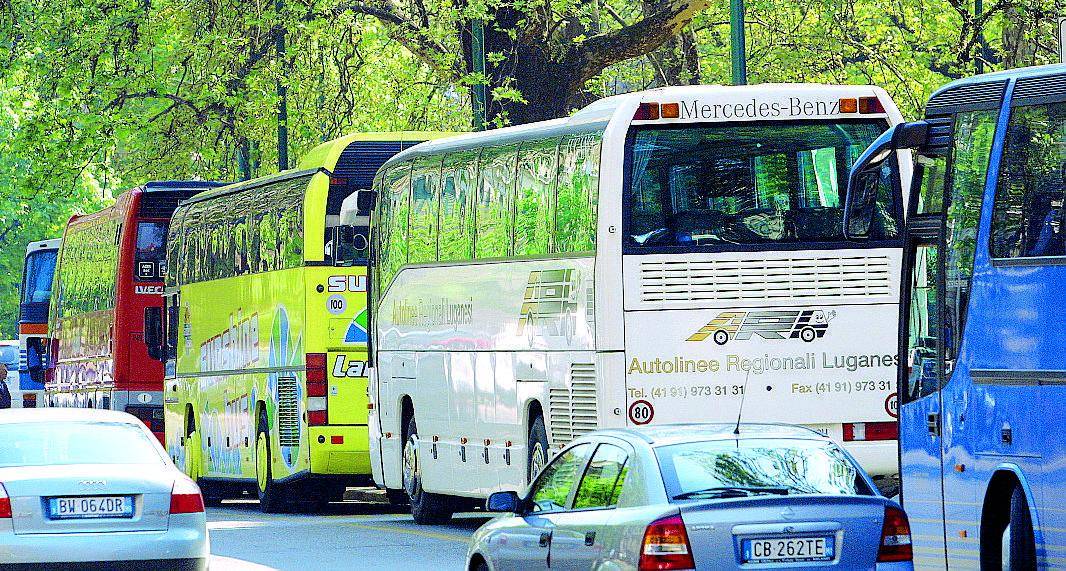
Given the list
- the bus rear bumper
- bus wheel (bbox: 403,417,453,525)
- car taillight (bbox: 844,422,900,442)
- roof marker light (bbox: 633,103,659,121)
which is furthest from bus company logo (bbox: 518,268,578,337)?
the bus rear bumper

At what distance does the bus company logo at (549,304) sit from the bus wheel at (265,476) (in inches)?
286

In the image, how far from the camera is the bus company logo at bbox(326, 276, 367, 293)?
Result: 2452 cm

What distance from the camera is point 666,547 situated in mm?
9766

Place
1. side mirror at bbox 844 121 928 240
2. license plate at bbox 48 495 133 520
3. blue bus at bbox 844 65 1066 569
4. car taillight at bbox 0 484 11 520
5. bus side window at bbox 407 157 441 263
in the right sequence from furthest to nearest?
bus side window at bbox 407 157 441 263, license plate at bbox 48 495 133 520, car taillight at bbox 0 484 11 520, side mirror at bbox 844 121 928 240, blue bus at bbox 844 65 1066 569

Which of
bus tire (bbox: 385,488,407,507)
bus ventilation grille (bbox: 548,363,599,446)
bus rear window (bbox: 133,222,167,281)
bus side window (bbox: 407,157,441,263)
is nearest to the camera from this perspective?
bus ventilation grille (bbox: 548,363,599,446)

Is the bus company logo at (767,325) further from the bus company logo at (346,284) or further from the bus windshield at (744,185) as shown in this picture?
the bus company logo at (346,284)

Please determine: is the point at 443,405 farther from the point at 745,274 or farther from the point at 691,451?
the point at 691,451

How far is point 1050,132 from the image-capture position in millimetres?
12148

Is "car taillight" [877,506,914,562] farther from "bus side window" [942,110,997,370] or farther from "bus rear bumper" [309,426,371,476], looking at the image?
"bus rear bumper" [309,426,371,476]

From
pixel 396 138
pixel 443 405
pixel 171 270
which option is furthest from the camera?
pixel 171 270

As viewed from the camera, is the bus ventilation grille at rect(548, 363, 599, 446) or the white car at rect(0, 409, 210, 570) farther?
the bus ventilation grille at rect(548, 363, 599, 446)

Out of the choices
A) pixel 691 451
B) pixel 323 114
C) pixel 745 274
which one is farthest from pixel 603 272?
pixel 323 114

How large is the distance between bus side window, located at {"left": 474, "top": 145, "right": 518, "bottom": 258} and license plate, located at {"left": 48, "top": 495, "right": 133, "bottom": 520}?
250 inches

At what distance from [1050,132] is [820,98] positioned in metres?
5.85
